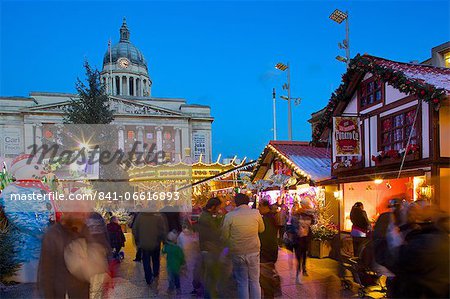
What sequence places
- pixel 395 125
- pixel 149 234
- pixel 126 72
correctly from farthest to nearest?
pixel 126 72 → pixel 395 125 → pixel 149 234

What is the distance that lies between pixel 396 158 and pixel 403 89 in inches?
68.3

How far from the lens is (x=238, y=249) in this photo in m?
5.06

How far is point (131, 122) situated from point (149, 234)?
188ft

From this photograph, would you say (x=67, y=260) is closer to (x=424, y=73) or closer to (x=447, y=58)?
(x=424, y=73)

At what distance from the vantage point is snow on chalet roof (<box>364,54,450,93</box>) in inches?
341

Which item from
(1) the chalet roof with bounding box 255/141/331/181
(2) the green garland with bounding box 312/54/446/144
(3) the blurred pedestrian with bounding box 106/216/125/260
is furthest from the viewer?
(1) the chalet roof with bounding box 255/141/331/181

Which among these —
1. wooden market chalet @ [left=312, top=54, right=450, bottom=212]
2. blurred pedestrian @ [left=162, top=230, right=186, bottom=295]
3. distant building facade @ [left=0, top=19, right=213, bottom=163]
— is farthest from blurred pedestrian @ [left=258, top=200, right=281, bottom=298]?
distant building facade @ [left=0, top=19, right=213, bottom=163]

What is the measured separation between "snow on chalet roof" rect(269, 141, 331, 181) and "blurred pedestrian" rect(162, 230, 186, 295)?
7.26 meters

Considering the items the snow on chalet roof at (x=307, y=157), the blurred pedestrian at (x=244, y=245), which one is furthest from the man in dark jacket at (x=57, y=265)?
the snow on chalet roof at (x=307, y=157)

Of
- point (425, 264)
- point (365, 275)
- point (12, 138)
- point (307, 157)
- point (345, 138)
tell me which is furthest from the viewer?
point (12, 138)

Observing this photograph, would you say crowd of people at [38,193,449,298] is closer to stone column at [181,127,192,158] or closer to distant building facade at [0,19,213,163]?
distant building facade at [0,19,213,163]

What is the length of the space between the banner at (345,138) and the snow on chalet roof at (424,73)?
1.92 m

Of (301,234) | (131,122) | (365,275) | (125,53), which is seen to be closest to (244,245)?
(365,275)

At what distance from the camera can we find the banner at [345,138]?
35.6 ft
